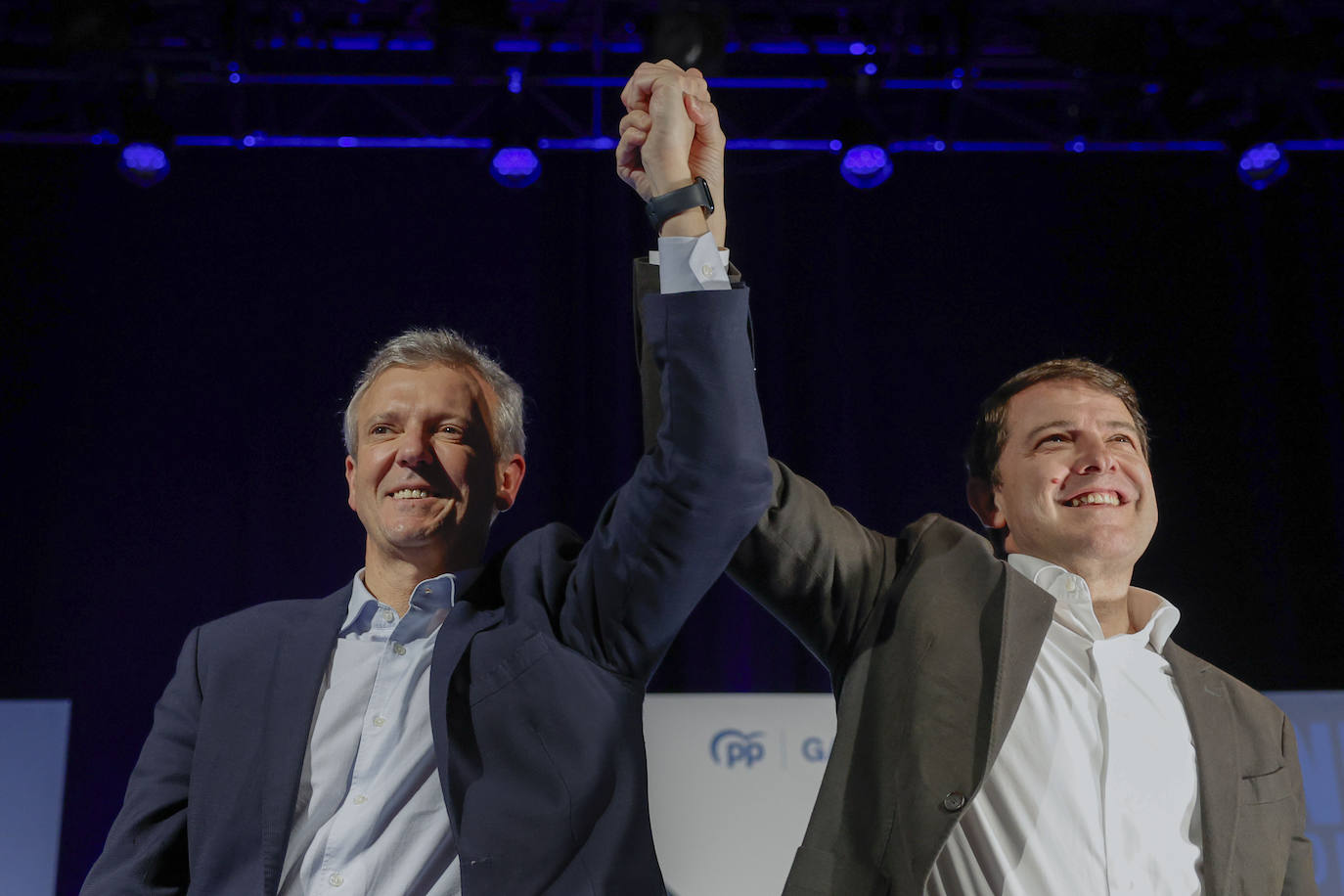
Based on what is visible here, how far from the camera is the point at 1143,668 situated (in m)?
2.06

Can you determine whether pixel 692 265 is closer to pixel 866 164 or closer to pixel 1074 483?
pixel 1074 483

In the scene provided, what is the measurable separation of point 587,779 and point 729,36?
10.8ft

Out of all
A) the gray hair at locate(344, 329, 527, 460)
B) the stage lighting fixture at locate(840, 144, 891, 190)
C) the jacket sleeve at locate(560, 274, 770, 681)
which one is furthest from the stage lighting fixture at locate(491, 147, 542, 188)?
the jacket sleeve at locate(560, 274, 770, 681)

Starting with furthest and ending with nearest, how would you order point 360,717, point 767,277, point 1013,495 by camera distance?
point 767,277
point 1013,495
point 360,717

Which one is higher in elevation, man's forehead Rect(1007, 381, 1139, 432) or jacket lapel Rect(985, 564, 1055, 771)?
man's forehead Rect(1007, 381, 1139, 432)

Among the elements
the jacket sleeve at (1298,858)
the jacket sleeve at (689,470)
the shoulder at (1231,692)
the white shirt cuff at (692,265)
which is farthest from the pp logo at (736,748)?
the white shirt cuff at (692,265)

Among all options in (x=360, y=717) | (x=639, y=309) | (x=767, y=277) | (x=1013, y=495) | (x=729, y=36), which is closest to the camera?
(x=639, y=309)

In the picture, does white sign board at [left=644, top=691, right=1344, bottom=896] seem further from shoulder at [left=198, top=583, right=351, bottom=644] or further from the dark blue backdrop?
the dark blue backdrop

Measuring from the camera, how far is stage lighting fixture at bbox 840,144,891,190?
4.66 meters

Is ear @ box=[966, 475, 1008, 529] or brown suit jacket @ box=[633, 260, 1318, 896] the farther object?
ear @ box=[966, 475, 1008, 529]

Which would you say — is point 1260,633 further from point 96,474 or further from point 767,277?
point 96,474

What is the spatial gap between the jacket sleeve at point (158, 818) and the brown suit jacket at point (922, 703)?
863 millimetres

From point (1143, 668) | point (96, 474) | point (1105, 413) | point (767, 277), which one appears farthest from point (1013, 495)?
point (96, 474)

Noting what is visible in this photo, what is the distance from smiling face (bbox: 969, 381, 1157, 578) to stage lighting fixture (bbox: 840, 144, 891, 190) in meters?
2.51
